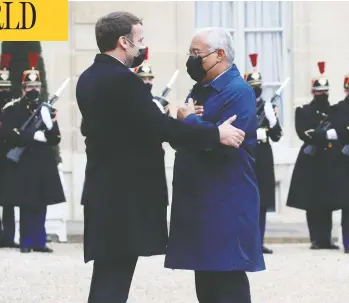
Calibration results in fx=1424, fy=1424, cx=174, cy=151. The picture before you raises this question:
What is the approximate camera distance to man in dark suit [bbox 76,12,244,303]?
5.95 meters

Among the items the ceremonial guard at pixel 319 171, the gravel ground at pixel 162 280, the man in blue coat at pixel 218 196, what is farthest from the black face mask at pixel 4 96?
the man in blue coat at pixel 218 196

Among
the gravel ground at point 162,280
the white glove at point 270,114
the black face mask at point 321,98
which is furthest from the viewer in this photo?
the black face mask at point 321,98

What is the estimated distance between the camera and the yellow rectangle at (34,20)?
14.0m

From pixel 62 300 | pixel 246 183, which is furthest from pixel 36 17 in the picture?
pixel 246 183

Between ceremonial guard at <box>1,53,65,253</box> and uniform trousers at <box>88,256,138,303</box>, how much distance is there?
21.2 feet

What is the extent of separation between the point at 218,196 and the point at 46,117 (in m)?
6.51

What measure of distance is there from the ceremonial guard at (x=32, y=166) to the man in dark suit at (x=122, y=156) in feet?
21.1

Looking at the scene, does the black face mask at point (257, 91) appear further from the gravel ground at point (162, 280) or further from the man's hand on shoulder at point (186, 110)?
the man's hand on shoulder at point (186, 110)

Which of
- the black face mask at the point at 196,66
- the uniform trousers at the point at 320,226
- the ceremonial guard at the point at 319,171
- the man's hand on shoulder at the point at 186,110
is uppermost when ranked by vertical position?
the black face mask at the point at 196,66

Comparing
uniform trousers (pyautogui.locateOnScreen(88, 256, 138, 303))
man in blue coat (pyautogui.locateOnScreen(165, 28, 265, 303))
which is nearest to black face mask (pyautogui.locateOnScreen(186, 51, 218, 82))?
man in blue coat (pyautogui.locateOnScreen(165, 28, 265, 303))

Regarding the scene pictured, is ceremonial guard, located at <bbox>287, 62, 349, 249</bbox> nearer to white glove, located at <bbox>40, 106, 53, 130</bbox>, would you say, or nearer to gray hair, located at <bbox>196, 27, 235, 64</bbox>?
white glove, located at <bbox>40, 106, 53, 130</bbox>

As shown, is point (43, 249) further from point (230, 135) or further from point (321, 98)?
point (230, 135)

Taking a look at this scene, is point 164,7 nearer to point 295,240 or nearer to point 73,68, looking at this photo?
point 73,68

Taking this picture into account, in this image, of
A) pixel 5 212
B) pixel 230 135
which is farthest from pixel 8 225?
pixel 230 135
